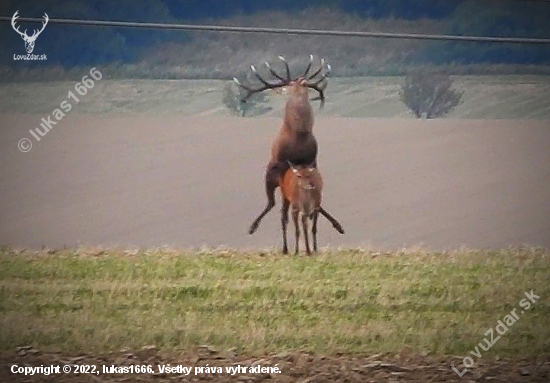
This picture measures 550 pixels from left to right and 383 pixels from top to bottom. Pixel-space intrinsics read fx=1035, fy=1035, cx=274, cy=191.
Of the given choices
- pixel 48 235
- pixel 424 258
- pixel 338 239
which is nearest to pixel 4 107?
pixel 48 235

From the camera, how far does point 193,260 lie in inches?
178

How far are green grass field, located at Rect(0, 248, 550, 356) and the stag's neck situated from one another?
573 mm

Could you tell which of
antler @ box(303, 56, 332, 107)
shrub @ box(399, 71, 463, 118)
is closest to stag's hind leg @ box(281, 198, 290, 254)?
antler @ box(303, 56, 332, 107)

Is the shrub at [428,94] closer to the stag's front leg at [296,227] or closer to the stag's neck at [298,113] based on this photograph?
the stag's neck at [298,113]

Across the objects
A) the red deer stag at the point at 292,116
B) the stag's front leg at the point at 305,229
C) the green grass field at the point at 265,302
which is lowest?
the green grass field at the point at 265,302

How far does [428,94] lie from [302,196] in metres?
0.74

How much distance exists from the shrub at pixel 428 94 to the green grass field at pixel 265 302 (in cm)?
64

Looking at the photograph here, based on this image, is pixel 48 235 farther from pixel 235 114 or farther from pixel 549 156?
pixel 549 156

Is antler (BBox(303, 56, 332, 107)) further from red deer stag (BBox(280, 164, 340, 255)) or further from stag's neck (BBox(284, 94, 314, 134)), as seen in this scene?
red deer stag (BBox(280, 164, 340, 255))

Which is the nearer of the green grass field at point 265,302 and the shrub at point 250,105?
the green grass field at point 265,302

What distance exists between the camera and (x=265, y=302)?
441cm

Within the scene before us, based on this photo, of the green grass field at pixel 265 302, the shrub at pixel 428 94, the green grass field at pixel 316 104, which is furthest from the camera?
the shrub at pixel 428 94

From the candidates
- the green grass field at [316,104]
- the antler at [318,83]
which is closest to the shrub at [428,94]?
the green grass field at [316,104]

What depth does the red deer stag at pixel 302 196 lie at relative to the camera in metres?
4.52
